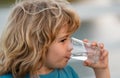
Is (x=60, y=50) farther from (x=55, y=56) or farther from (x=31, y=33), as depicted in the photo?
(x=31, y=33)

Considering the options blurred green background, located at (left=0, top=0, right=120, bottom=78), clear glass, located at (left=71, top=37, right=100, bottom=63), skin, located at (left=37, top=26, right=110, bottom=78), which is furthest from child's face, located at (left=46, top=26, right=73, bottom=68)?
blurred green background, located at (left=0, top=0, right=120, bottom=78)

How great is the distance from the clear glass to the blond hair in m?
0.18

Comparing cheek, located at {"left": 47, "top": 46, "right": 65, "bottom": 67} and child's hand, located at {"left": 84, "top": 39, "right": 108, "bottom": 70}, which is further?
child's hand, located at {"left": 84, "top": 39, "right": 108, "bottom": 70}

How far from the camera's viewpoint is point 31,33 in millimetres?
2578

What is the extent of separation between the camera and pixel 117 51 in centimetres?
657

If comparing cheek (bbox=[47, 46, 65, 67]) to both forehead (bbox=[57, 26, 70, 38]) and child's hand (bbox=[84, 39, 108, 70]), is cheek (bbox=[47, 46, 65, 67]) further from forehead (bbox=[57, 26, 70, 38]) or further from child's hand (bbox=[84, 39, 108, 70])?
child's hand (bbox=[84, 39, 108, 70])

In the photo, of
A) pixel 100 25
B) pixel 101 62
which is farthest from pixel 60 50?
pixel 100 25

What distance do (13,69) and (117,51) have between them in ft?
13.4

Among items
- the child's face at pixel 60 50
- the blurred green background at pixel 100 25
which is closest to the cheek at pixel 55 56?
the child's face at pixel 60 50

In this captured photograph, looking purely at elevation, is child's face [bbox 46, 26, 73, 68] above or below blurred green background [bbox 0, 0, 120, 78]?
above

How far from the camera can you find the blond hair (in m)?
2.58

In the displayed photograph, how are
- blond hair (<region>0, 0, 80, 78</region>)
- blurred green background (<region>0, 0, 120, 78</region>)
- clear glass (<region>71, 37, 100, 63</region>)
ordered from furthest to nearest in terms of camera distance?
blurred green background (<region>0, 0, 120, 78</region>)
clear glass (<region>71, 37, 100, 63</region>)
blond hair (<region>0, 0, 80, 78</region>)

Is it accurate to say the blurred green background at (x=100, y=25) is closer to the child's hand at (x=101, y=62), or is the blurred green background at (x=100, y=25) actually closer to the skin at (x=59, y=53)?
the child's hand at (x=101, y=62)

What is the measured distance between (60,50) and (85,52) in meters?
0.26
